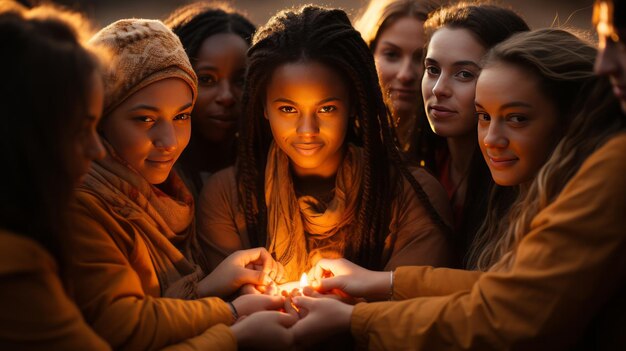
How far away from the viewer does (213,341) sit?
2217 mm

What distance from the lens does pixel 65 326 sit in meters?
1.83

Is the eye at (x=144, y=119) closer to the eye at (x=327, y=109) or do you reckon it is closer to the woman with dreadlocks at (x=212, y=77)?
the eye at (x=327, y=109)

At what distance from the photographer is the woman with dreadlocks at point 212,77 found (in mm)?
3348

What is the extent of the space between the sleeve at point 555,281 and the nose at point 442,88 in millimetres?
970

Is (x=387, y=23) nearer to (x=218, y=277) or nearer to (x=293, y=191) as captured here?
(x=293, y=191)

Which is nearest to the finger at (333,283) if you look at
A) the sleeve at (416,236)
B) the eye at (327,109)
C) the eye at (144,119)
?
the sleeve at (416,236)

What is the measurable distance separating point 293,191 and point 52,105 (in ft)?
4.10

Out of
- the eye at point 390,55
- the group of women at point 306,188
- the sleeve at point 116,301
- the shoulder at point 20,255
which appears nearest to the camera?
the shoulder at point 20,255

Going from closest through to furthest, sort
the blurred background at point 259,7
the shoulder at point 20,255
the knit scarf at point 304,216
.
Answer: the shoulder at point 20,255 → the knit scarf at point 304,216 → the blurred background at point 259,7

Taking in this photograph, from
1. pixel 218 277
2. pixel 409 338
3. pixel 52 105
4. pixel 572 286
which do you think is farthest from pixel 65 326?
pixel 572 286

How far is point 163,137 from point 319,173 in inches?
29.6

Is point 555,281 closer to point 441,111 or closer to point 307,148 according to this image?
point 307,148

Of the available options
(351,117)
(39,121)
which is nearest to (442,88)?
(351,117)

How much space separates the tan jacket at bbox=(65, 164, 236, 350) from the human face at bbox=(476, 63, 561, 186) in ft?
3.70
